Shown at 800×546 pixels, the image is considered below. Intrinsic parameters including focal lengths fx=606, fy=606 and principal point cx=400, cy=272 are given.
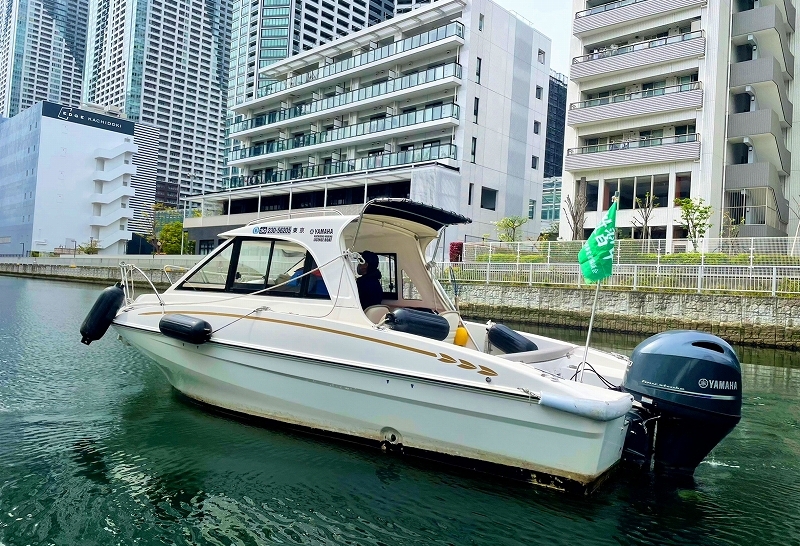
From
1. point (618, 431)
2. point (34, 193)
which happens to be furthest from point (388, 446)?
point (34, 193)

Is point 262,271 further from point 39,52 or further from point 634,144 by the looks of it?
point 39,52

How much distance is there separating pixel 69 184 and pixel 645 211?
73856mm

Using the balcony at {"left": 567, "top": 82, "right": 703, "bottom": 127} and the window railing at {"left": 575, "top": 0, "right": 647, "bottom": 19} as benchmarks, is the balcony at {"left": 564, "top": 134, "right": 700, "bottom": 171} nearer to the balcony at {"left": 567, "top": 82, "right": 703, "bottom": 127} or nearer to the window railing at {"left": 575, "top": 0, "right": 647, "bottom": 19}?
the balcony at {"left": 567, "top": 82, "right": 703, "bottom": 127}

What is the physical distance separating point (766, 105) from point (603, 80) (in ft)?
30.9

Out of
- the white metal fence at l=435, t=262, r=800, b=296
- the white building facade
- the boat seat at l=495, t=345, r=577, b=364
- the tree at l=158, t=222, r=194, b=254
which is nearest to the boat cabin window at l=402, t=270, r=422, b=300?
the boat seat at l=495, t=345, r=577, b=364

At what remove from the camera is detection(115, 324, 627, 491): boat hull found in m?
5.14

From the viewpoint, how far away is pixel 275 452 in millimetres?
6328

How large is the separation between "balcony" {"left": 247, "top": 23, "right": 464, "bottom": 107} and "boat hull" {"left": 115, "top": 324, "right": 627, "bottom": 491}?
122ft

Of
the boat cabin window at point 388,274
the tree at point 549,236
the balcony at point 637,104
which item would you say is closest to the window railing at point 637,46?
the balcony at point 637,104

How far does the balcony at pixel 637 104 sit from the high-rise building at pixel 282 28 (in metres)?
76.5

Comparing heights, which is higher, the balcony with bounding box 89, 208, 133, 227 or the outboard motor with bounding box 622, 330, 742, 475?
the balcony with bounding box 89, 208, 133, 227

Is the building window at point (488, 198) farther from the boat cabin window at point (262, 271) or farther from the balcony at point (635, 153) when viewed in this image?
the boat cabin window at point (262, 271)

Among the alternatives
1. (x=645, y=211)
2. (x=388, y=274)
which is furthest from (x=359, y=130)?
(x=388, y=274)

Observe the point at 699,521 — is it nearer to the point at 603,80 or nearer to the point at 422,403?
the point at 422,403
